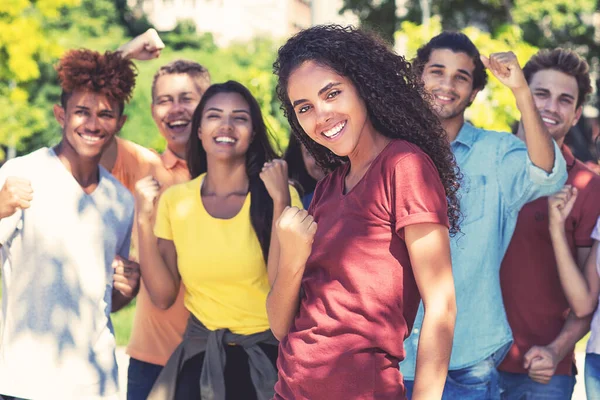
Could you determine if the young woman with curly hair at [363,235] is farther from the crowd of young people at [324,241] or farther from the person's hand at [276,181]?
the person's hand at [276,181]

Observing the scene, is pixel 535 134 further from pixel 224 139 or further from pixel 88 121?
pixel 88 121

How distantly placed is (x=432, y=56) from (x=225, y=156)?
41.9 inches

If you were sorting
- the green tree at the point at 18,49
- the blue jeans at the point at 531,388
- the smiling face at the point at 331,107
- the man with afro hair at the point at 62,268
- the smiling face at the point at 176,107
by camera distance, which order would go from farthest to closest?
the green tree at the point at 18,49 → the smiling face at the point at 176,107 → the blue jeans at the point at 531,388 → the man with afro hair at the point at 62,268 → the smiling face at the point at 331,107

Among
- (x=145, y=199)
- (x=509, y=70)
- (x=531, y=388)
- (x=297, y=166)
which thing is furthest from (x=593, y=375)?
(x=145, y=199)

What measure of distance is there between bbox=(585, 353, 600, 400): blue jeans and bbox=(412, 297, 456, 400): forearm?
1523 mm

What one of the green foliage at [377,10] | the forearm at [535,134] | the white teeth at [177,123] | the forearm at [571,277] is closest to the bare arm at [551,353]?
the forearm at [571,277]

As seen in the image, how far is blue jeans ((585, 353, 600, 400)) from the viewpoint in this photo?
380 centimetres

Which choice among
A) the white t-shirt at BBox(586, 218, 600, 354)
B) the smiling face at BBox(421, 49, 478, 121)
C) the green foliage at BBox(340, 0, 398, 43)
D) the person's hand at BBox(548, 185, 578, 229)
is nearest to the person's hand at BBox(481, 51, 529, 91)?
the smiling face at BBox(421, 49, 478, 121)

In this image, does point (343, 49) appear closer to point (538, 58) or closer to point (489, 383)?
point (489, 383)

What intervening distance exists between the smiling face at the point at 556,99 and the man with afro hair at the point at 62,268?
214 centimetres

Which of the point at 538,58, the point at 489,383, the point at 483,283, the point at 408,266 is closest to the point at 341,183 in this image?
the point at 408,266

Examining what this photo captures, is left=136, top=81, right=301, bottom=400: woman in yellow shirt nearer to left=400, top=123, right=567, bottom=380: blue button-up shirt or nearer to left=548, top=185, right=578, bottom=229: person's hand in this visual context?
left=400, top=123, right=567, bottom=380: blue button-up shirt

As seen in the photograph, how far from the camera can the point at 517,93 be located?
3746 mm

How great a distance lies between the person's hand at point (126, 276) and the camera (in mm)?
4168
